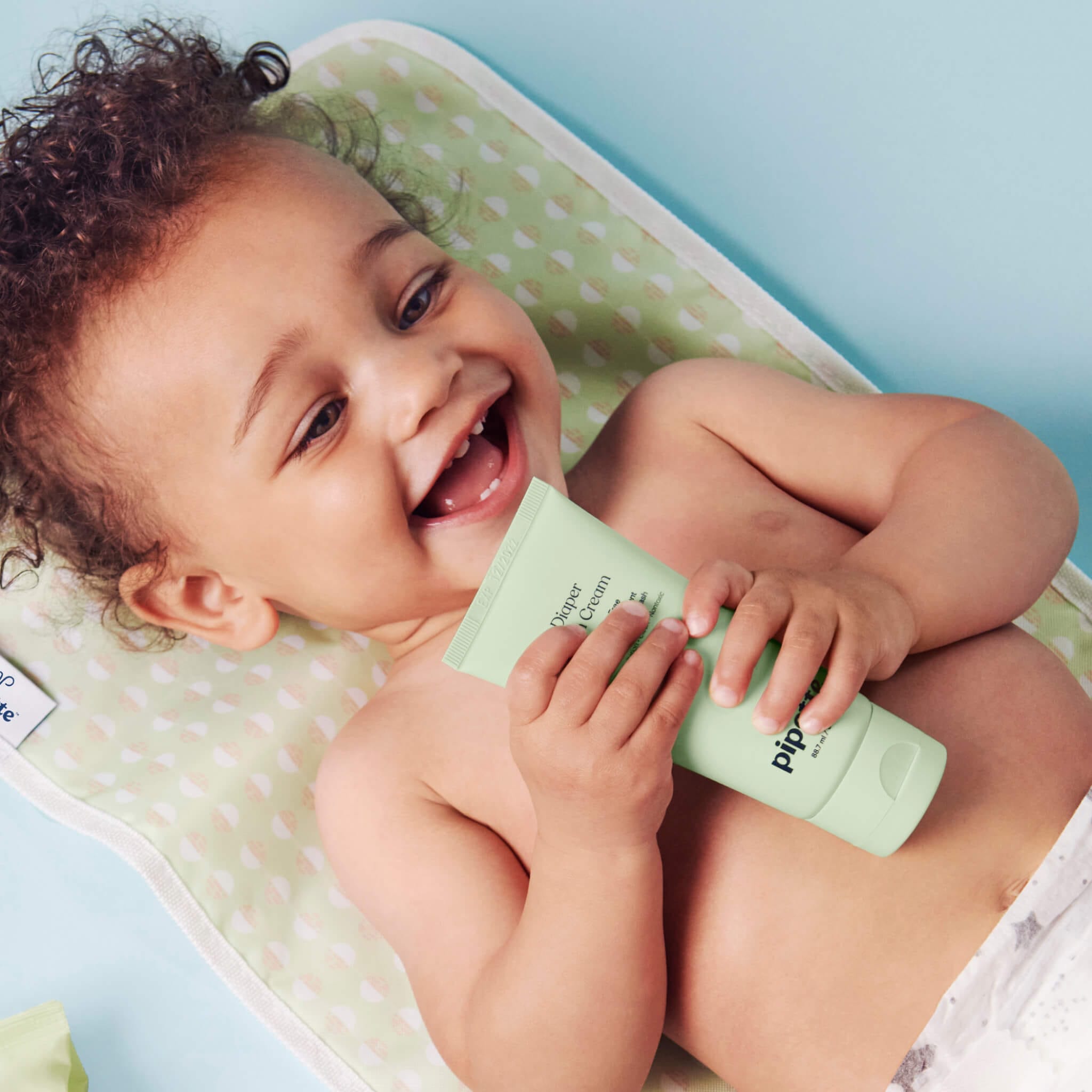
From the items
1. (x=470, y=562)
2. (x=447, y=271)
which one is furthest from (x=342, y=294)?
(x=470, y=562)

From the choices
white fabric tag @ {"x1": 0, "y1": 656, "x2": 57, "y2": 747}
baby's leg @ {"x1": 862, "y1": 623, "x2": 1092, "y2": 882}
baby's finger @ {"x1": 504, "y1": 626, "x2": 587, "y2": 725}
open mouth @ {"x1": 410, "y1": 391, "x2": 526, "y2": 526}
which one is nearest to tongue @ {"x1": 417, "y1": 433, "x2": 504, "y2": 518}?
open mouth @ {"x1": 410, "y1": 391, "x2": 526, "y2": 526}

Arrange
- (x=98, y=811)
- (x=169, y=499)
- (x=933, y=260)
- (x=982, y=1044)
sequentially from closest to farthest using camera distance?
1. (x=982, y=1044)
2. (x=169, y=499)
3. (x=98, y=811)
4. (x=933, y=260)

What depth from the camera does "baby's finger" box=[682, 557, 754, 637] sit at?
1.98 feet

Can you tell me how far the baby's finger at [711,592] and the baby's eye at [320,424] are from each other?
0.29 metres

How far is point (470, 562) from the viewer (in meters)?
0.78

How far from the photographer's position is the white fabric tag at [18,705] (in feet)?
3.32

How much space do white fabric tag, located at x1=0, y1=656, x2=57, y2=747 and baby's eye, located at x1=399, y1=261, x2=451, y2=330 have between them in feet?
1.86

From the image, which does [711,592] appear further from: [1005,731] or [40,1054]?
[40,1054]

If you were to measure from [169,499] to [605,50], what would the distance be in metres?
0.75

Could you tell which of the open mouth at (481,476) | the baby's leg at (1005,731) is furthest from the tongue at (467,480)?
the baby's leg at (1005,731)

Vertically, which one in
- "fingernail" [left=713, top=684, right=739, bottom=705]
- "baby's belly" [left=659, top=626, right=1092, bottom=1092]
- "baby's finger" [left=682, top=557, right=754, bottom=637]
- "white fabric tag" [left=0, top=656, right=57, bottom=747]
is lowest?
"white fabric tag" [left=0, top=656, right=57, bottom=747]

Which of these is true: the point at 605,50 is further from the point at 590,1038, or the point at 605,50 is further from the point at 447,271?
the point at 590,1038

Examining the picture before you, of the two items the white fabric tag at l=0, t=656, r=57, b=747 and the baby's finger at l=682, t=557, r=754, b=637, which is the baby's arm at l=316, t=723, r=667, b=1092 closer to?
the baby's finger at l=682, t=557, r=754, b=637

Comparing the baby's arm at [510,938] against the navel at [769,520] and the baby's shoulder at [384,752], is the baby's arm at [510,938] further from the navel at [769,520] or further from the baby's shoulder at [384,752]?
the navel at [769,520]
